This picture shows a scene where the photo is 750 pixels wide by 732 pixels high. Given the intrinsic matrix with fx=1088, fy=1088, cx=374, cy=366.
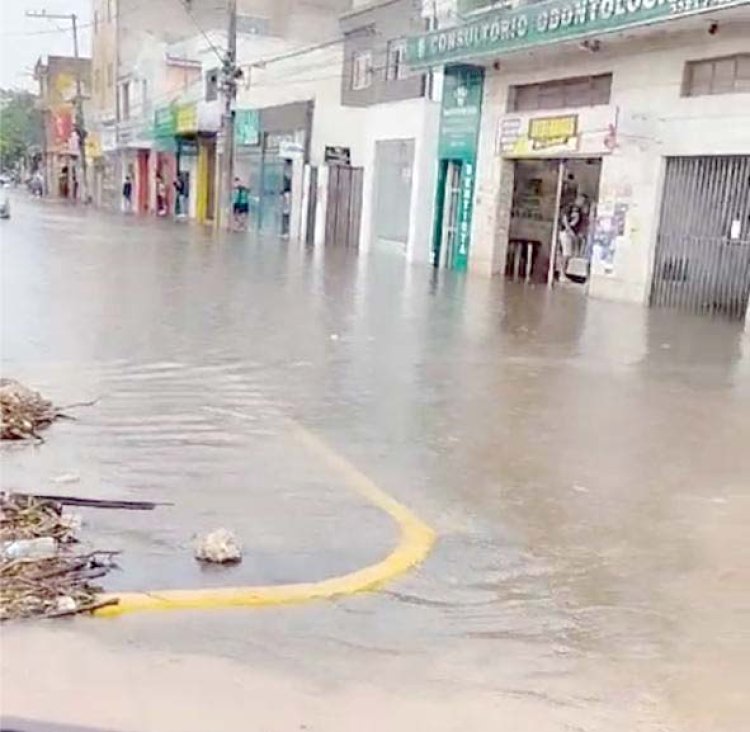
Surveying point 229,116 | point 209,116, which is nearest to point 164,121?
point 209,116

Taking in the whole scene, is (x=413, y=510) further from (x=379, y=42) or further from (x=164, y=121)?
(x=164, y=121)

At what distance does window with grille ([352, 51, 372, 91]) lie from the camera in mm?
33625

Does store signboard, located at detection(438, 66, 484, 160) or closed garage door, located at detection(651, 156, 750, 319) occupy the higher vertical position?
store signboard, located at detection(438, 66, 484, 160)

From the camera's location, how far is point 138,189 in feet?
199

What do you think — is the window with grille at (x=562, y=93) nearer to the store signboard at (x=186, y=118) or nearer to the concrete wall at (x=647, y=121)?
the concrete wall at (x=647, y=121)

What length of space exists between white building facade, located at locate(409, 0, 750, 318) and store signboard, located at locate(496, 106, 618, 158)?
3cm

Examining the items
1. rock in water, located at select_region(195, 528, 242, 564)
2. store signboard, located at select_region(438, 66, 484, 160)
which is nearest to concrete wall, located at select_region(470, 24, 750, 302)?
store signboard, located at select_region(438, 66, 484, 160)

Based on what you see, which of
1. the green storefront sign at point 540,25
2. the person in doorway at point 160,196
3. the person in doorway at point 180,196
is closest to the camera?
the green storefront sign at point 540,25

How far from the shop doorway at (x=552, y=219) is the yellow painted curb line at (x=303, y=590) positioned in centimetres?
1644

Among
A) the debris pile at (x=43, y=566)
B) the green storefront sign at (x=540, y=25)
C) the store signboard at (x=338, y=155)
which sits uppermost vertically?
the green storefront sign at (x=540, y=25)

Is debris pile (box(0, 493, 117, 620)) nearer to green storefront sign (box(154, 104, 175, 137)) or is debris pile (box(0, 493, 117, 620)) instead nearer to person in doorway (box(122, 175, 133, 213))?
green storefront sign (box(154, 104, 175, 137))

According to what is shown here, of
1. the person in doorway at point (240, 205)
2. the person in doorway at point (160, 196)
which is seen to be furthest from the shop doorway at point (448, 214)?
the person in doorway at point (160, 196)

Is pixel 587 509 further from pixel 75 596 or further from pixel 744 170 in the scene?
pixel 744 170

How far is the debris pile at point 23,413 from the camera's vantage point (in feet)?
23.4
